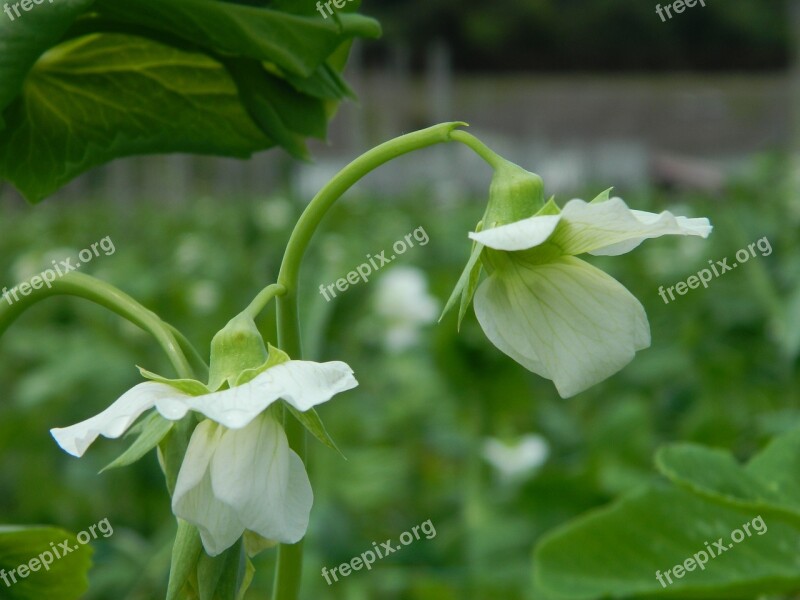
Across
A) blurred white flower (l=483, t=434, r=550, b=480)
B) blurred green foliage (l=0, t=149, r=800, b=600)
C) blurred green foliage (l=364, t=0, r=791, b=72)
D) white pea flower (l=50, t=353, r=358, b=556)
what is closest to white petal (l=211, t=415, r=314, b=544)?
white pea flower (l=50, t=353, r=358, b=556)

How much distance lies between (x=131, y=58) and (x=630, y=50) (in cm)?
2484

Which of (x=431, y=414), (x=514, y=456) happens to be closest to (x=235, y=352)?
(x=514, y=456)

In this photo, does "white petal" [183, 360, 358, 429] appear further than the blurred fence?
No

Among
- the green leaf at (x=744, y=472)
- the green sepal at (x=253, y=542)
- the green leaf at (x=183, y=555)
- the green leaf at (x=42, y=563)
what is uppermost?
the green leaf at (x=183, y=555)

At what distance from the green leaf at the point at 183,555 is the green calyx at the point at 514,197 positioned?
0.54 feet

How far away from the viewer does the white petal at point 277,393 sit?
0.37 m

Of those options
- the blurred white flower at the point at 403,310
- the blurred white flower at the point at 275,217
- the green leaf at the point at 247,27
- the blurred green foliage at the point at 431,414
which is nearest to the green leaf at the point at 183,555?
the green leaf at the point at 247,27

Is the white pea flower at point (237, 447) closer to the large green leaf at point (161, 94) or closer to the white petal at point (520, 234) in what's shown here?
the white petal at point (520, 234)

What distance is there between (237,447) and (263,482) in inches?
0.7

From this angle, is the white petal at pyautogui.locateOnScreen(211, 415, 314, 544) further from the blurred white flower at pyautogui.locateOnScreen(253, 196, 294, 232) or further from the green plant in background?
the blurred white flower at pyautogui.locateOnScreen(253, 196, 294, 232)

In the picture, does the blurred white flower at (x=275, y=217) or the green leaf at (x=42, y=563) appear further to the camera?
the blurred white flower at (x=275, y=217)

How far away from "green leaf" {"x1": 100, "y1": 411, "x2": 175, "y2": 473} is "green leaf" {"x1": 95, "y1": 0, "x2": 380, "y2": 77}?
0.18 meters

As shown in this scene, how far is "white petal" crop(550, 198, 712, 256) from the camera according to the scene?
39 centimetres

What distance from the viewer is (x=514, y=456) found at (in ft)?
5.77
